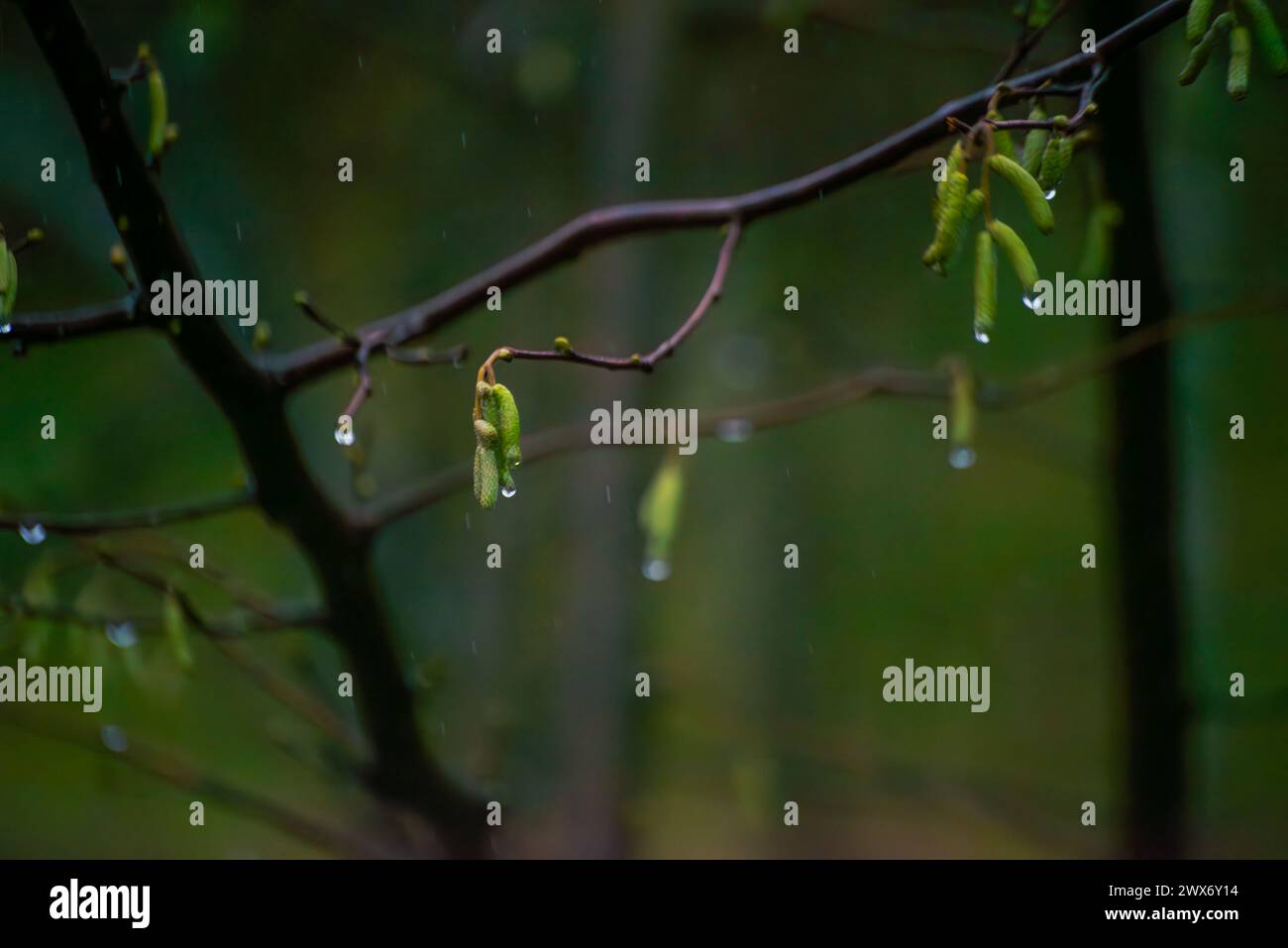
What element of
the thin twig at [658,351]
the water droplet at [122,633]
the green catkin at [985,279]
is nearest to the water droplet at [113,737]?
the water droplet at [122,633]

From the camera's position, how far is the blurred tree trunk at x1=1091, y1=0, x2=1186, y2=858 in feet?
5.25

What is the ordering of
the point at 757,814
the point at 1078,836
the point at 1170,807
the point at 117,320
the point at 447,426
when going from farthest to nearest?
the point at 447,426
the point at 757,814
the point at 1078,836
the point at 1170,807
the point at 117,320

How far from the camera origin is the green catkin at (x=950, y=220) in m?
0.89

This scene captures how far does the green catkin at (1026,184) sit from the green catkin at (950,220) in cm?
3

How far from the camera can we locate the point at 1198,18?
2.93 feet

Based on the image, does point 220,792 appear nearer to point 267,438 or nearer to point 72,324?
point 267,438

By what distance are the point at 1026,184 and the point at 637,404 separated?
1.26m

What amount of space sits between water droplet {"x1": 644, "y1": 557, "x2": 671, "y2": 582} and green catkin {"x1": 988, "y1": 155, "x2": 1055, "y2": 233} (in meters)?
1.24

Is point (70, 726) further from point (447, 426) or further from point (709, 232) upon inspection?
point (709, 232)

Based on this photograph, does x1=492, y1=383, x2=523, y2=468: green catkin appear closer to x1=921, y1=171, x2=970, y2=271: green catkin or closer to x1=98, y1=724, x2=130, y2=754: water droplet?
x1=921, y1=171, x2=970, y2=271: green catkin

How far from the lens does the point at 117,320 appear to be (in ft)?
3.61

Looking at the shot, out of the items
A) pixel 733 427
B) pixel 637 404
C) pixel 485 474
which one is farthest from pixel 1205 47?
pixel 637 404
